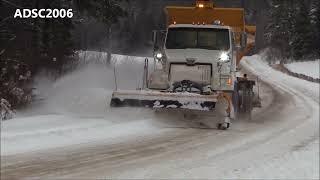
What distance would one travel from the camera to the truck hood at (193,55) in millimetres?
13039

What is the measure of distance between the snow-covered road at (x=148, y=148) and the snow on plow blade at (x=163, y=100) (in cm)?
26

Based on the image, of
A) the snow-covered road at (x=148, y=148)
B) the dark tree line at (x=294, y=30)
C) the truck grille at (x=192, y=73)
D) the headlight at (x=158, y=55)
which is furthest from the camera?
the dark tree line at (x=294, y=30)

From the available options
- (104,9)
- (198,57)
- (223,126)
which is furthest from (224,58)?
(104,9)

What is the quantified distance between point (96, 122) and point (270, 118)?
615cm

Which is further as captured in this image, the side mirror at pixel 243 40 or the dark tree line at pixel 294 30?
the dark tree line at pixel 294 30

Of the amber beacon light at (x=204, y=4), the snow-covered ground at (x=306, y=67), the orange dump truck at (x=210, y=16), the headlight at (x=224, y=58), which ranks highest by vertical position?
the amber beacon light at (x=204, y=4)

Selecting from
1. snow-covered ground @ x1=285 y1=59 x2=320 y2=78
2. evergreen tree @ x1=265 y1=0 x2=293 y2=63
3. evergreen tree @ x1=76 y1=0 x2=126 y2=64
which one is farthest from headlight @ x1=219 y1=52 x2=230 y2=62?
evergreen tree @ x1=265 y1=0 x2=293 y2=63

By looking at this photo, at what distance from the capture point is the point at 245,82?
15992 mm

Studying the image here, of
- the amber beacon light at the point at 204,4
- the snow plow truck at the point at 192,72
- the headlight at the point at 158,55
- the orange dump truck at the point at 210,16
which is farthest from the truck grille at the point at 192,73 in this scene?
the amber beacon light at the point at 204,4

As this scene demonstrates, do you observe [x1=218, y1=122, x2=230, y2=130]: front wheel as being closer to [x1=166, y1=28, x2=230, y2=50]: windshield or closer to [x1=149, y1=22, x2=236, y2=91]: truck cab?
[x1=149, y1=22, x2=236, y2=91]: truck cab

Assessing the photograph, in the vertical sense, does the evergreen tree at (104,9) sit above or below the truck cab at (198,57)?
above

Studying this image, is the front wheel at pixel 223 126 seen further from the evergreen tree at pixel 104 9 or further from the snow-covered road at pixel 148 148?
the evergreen tree at pixel 104 9

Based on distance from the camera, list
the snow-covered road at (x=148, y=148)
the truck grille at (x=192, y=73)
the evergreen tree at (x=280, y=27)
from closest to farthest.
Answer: the snow-covered road at (x=148, y=148), the truck grille at (x=192, y=73), the evergreen tree at (x=280, y=27)

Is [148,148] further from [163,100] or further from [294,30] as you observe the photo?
[294,30]
